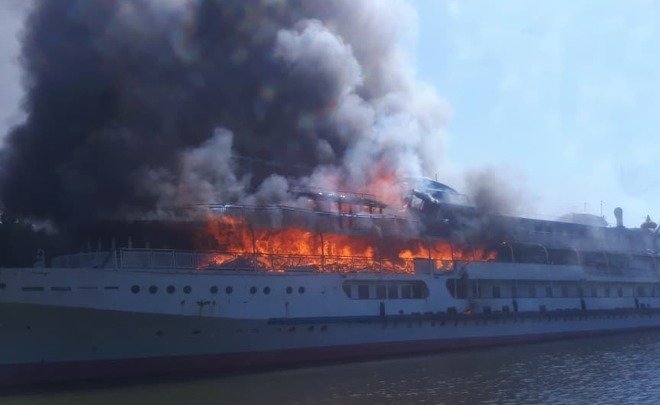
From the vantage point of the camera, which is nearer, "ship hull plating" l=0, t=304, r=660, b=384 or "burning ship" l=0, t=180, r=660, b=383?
"ship hull plating" l=0, t=304, r=660, b=384

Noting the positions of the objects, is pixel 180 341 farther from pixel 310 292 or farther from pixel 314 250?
pixel 314 250

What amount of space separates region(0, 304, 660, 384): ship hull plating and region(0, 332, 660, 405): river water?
100cm

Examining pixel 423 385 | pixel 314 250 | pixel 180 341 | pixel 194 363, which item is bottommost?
pixel 423 385

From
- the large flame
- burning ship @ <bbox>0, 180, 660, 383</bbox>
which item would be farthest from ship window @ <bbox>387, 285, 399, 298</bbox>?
the large flame

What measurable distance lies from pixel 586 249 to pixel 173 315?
31.4 meters

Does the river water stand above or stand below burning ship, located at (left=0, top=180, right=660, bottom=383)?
below

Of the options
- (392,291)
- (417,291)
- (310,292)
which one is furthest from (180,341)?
(417,291)

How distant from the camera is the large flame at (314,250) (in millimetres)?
31031

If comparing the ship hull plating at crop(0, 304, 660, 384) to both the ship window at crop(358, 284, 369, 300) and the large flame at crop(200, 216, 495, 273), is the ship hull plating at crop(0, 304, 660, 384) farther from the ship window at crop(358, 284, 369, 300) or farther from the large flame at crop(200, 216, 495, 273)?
the large flame at crop(200, 216, 495, 273)

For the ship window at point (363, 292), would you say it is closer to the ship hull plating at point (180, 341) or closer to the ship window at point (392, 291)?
Result: the ship hull plating at point (180, 341)

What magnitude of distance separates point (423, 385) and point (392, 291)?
10.1 m

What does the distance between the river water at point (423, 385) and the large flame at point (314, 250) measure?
4908mm

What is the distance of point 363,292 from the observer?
3353 cm

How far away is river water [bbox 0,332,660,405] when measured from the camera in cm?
2245
